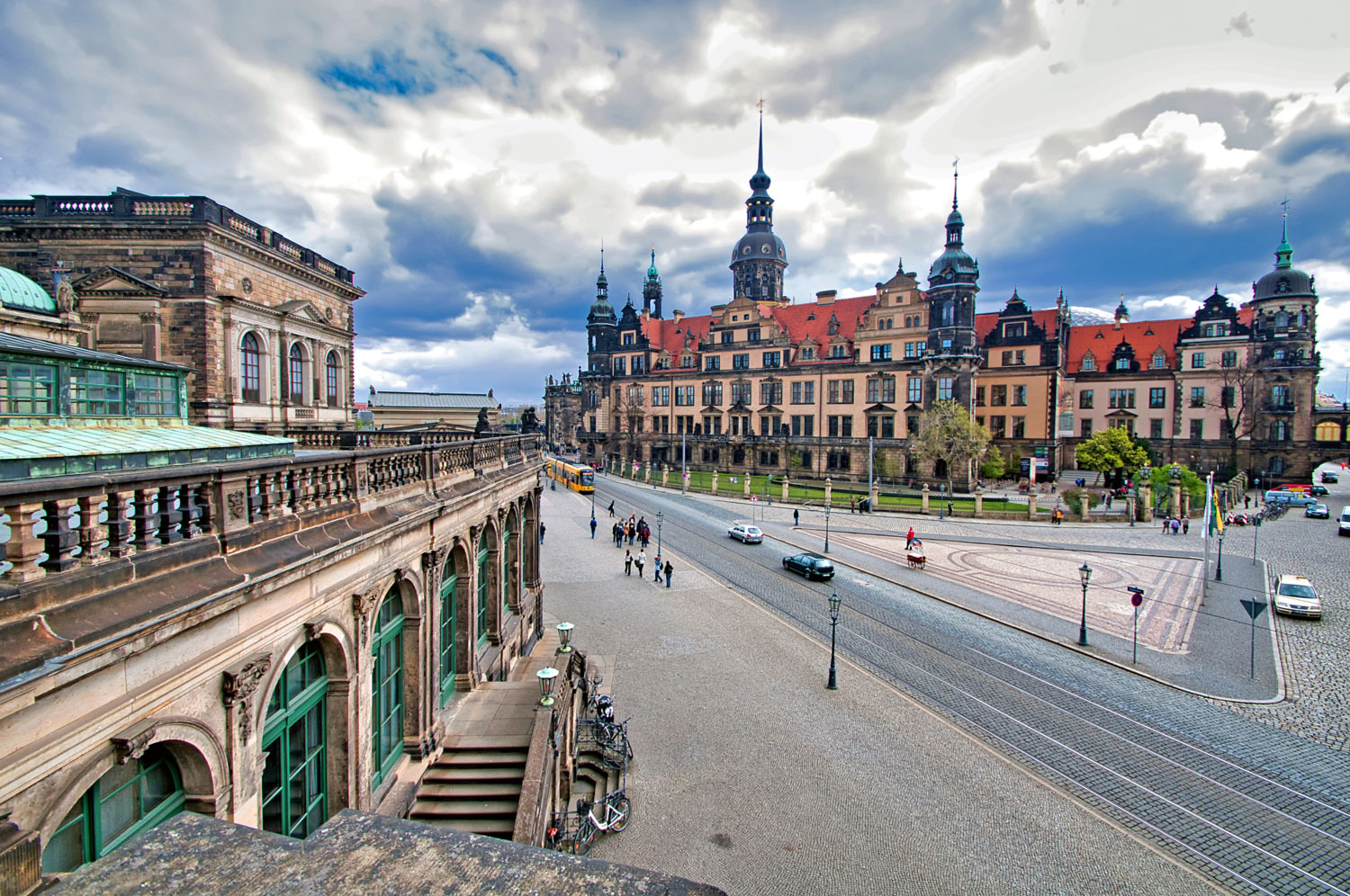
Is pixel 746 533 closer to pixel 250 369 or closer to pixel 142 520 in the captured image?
pixel 250 369

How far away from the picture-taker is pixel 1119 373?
211 feet

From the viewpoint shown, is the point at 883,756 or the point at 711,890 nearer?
the point at 711,890

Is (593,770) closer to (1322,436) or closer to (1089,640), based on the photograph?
(1089,640)

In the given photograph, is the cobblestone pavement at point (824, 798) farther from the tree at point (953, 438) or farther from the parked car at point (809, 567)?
the tree at point (953, 438)

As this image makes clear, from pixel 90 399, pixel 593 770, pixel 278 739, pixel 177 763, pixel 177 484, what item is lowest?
pixel 593 770

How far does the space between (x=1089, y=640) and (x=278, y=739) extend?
21.6 m

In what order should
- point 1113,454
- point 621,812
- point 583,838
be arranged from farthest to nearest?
point 1113,454 < point 621,812 < point 583,838

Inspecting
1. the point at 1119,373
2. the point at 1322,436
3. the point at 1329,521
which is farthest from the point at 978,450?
the point at 1322,436

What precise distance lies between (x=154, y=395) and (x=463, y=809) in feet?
30.1

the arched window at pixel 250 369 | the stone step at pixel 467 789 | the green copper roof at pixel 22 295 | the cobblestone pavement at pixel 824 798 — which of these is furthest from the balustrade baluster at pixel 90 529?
the arched window at pixel 250 369

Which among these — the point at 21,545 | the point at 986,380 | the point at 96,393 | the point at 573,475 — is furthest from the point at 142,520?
the point at 986,380

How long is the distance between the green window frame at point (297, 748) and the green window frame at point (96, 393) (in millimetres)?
6447

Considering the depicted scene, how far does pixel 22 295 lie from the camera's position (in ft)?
43.5

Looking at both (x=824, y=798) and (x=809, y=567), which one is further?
(x=809, y=567)
